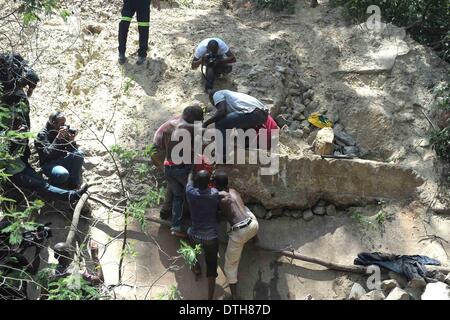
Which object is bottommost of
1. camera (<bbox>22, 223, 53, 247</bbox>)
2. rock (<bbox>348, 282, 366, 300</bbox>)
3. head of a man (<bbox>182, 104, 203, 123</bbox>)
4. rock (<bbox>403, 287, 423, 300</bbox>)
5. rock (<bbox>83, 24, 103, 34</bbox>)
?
rock (<bbox>348, 282, 366, 300</bbox>)

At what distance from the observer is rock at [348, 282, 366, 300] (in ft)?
18.6

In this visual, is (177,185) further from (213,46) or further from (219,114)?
(213,46)

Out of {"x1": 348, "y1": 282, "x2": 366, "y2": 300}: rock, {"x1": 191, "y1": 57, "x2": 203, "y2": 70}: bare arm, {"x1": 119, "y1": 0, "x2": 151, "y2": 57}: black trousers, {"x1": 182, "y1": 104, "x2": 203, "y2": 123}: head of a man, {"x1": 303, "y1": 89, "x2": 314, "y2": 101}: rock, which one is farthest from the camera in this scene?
{"x1": 303, "y1": 89, "x2": 314, "y2": 101}: rock

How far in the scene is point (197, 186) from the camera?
5.52 metres

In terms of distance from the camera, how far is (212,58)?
7.07 m

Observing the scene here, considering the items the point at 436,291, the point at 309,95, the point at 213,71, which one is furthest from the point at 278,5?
the point at 436,291

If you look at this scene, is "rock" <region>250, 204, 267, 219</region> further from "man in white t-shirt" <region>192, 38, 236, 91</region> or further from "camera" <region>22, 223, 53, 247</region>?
"camera" <region>22, 223, 53, 247</region>

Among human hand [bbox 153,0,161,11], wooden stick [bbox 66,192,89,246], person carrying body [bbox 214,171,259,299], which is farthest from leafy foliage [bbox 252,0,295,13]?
wooden stick [bbox 66,192,89,246]

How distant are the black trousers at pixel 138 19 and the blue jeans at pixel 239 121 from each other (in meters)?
1.80

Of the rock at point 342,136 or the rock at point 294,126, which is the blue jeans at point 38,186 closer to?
the rock at point 294,126

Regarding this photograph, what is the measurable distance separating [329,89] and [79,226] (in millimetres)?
3704

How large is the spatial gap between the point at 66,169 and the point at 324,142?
9.70 feet

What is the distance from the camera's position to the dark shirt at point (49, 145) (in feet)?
19.9

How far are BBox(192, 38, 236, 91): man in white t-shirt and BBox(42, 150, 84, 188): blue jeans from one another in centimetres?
192
